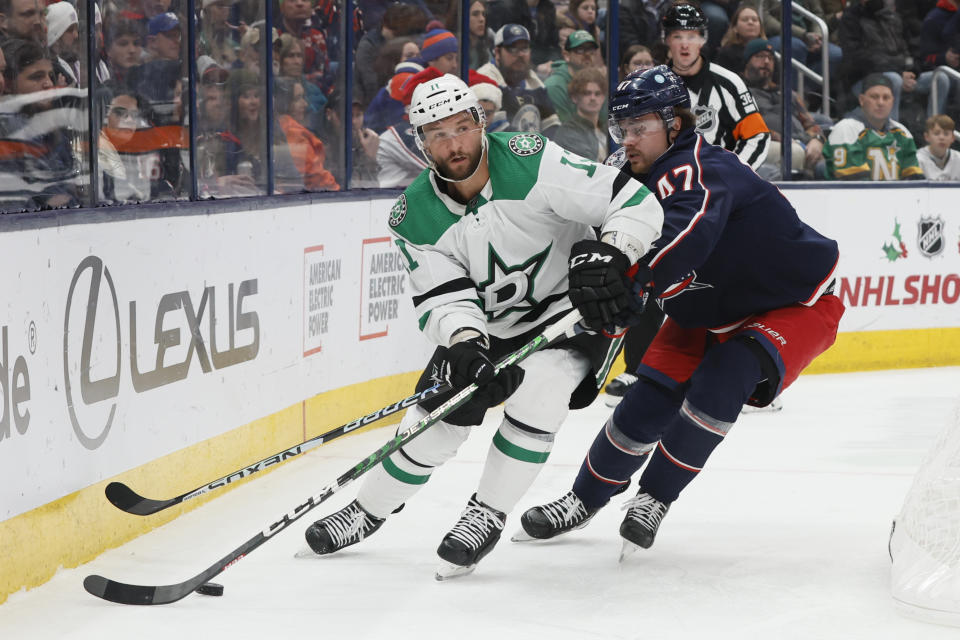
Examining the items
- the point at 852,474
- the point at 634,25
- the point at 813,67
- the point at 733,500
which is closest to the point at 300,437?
the point at 733,500

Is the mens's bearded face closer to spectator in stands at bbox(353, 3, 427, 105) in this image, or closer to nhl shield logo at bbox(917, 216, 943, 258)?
spectator in stands at bbox(353, 3, 427, 105)

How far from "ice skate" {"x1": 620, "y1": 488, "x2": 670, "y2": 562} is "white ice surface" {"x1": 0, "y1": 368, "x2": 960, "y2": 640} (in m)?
0.06

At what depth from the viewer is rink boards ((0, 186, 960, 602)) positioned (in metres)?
2.71

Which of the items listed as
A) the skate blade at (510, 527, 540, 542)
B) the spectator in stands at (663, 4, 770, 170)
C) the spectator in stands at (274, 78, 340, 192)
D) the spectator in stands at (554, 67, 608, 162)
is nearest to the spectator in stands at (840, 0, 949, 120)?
the spectator in stands at (554, 67, 608, 162)

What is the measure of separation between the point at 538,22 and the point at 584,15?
0.21 metres

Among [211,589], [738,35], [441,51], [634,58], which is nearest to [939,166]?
[738,35]

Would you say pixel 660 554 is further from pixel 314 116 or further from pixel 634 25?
pixel 634 25

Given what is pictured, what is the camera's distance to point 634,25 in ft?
19.0

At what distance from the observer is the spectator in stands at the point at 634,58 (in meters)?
5.71

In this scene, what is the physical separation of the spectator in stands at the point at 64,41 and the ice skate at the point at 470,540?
4.39ft

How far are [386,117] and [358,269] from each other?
0.83 meters

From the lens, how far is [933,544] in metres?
2.53

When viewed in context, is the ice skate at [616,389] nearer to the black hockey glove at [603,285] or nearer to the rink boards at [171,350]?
the rink boards at [171,350]

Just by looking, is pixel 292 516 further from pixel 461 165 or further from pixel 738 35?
pixel 738 35
